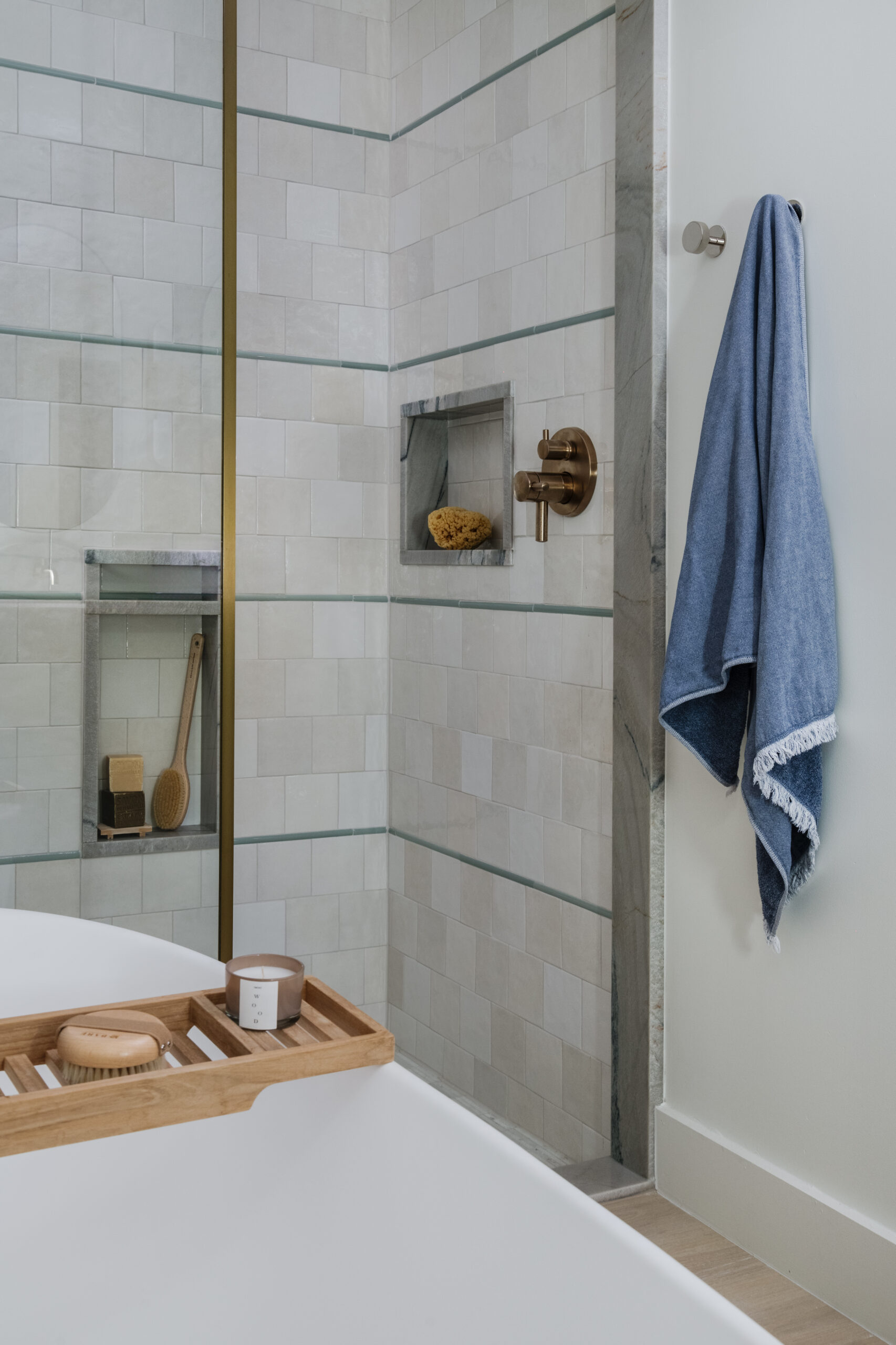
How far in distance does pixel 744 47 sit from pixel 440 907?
1944 millimetres

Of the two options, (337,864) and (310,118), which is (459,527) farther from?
(310,118)

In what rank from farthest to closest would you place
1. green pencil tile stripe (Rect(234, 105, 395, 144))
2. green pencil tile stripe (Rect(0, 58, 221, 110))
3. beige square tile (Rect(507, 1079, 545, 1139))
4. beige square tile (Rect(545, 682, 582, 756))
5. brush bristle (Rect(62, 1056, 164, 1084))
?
green pencil tile stripe (Rect(234, 105, 395, 144))
beige square tile (Rect(507, 1079, 545, 1139))
beige square tile (Rect(545, 682, 582, 756))
green pencil tile stripe (Rect(0, 58, 221, 110))
brush bristle (Rect(62, 1056, 164, 1084))

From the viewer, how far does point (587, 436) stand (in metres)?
2.37

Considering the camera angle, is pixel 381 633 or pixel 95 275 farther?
pixel 381 633

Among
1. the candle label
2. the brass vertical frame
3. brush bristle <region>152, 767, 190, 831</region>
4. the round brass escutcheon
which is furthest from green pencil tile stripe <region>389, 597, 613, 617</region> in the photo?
the candle label

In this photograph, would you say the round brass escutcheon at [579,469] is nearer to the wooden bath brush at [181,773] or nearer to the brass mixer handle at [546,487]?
the brass mixer handle at [546,487]

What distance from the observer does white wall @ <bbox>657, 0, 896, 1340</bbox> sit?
175 centimetres

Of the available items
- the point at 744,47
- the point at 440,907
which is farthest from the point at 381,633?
the point at 744,47

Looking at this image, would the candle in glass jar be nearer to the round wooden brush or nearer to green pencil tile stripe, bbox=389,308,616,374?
the round wooden brush

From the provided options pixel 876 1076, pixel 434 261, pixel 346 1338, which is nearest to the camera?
pixel 346 1338

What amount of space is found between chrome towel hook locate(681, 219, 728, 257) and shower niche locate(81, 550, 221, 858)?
1.09 m

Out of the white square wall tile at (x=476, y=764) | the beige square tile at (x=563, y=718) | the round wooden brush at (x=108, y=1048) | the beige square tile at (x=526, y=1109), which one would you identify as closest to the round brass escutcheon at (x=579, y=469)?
the beige square tile at (x=563, y=718)

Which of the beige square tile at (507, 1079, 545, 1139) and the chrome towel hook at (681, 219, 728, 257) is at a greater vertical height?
the chrome towel hook at (681, 219, 728, 257)

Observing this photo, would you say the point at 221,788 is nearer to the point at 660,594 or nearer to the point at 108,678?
the point at 108,678
